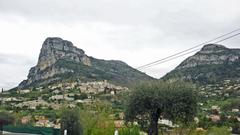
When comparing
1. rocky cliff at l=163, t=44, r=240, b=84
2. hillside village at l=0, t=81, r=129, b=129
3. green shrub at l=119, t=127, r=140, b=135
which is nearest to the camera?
green shrub at l=119, t=127, r=140, b=135

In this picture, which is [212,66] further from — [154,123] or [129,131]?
[154,123]

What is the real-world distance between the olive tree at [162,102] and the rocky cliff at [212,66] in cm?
10112

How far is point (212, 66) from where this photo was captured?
538 feet

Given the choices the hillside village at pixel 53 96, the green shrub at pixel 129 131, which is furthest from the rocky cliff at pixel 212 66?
the green shrub at pixel 129 131

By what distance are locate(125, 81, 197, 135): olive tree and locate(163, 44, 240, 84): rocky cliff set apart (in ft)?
332

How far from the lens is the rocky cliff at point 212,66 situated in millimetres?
151625

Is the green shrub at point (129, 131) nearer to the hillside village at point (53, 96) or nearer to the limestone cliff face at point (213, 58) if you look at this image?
the hillside village at point (53, 96)

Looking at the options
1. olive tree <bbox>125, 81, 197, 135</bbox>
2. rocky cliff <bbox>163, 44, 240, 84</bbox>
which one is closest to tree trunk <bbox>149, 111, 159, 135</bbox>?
olive tree <bbox>125, 81, 197, 135</bbox>

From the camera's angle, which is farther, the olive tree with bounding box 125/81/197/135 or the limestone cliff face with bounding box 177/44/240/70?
the limestone cliff face with bounding box 177/44/240/70

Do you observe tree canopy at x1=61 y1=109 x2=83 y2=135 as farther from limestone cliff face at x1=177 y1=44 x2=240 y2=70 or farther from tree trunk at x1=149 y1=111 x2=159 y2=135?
limestone cliff face at x1=177 y1=44 x2=240 y2=70

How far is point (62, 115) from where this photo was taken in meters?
49.4

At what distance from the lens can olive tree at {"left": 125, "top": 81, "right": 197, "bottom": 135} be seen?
1558 inches

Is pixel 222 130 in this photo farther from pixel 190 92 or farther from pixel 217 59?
pixel 217 59

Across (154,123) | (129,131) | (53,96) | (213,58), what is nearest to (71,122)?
(129,131)
